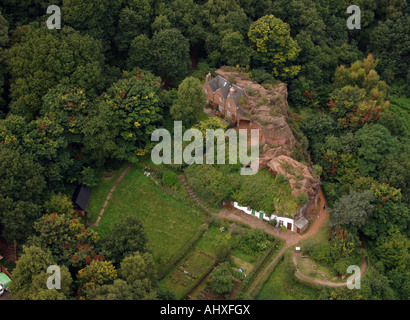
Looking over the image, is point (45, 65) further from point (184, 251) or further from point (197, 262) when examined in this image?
point (197, 262)

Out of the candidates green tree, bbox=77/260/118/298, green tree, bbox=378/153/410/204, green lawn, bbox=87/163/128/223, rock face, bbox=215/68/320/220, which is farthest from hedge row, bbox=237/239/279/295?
green lawn, bbox=87/163/128/223

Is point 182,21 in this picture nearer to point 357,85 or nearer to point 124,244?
point 357,85

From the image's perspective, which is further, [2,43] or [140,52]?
[140,52]

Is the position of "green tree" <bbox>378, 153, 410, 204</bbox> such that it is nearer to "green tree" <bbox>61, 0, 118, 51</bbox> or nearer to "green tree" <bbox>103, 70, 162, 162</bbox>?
"green tree" <bbox>103, 70, 162, 162</bbox>

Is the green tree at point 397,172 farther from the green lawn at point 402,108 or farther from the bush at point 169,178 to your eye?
the bush at point 169,178

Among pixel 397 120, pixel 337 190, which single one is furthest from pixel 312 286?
pixel 397 120

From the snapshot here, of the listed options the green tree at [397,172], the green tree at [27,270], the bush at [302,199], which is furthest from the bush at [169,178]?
the green tree at [397,172]

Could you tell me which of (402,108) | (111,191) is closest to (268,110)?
(111,191)
